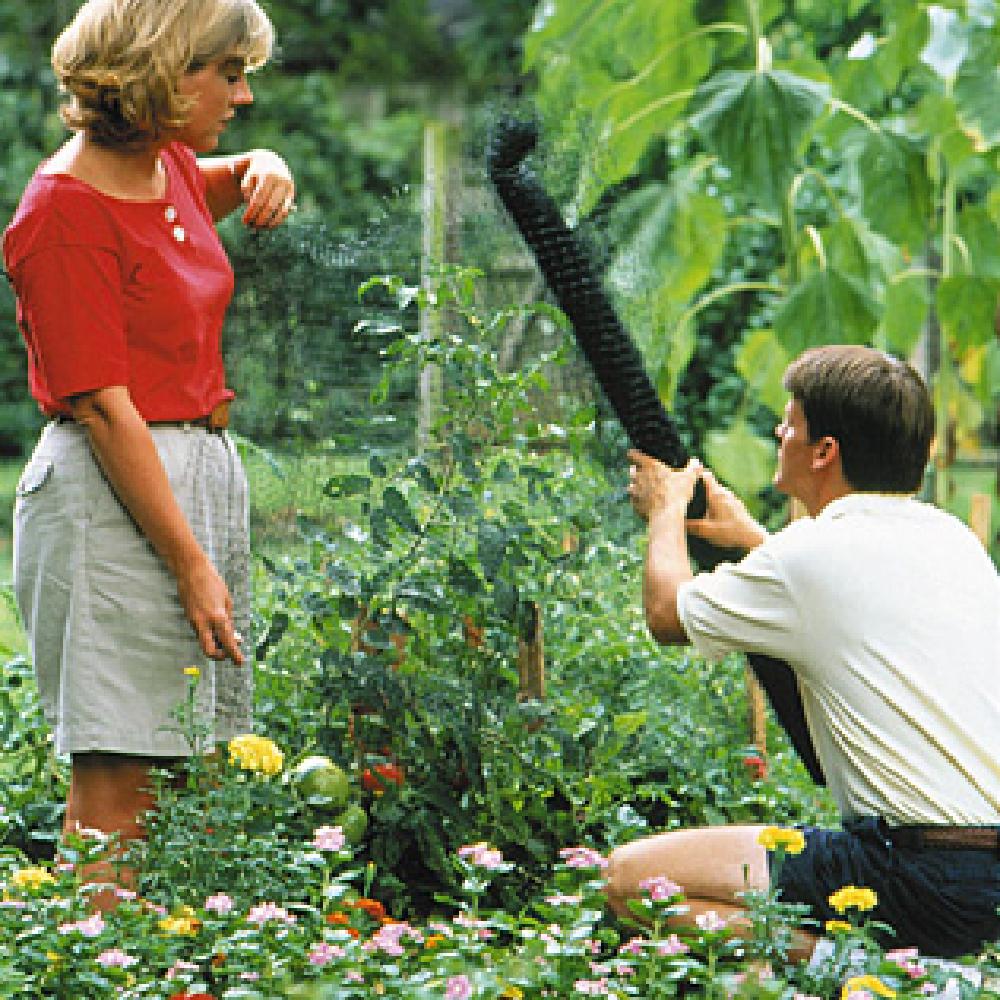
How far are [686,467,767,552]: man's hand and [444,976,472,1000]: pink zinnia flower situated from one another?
1236 millimetres

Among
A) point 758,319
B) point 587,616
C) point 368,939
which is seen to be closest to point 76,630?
point 368,939

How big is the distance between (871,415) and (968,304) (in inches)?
116

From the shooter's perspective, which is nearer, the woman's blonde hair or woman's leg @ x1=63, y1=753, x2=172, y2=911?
the woman's blonde hair

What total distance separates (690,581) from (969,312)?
3008 millimetres

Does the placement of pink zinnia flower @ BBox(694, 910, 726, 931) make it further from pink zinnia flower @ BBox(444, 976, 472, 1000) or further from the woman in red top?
the woman in red top

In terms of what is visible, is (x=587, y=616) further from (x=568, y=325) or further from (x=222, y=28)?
(x=222, y=28)

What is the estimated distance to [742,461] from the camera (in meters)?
5.58

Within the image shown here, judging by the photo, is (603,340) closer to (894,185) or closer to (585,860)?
(585,860)

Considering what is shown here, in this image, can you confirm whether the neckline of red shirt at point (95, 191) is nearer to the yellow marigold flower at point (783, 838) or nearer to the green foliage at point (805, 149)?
the yellow marigold flower at point (783, 838)

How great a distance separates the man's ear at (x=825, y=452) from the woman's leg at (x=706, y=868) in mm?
545

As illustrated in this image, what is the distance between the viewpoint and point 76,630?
2.51 metres

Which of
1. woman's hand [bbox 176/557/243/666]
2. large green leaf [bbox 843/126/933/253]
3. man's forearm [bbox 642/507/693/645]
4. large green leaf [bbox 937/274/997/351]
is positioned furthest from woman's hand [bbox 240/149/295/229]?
large green leaf [bbox 937/274/997/351]

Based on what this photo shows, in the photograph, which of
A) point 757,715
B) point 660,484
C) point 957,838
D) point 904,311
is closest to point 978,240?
point 904,311

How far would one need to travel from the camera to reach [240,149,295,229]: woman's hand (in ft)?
9.18
